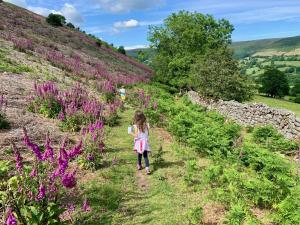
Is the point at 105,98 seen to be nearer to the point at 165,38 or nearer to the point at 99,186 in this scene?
the point at 99,186

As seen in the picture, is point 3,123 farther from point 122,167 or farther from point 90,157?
point 122,167

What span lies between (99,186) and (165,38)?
45.3 m

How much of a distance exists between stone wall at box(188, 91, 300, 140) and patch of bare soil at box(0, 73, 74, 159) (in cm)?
1412

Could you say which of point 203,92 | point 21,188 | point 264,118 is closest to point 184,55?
point 203,92

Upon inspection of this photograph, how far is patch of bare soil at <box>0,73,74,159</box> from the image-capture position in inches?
461

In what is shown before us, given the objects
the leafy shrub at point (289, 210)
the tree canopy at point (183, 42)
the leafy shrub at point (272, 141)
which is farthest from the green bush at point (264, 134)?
the tree canopy at point (183, 42)

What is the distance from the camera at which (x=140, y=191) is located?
9836 mm

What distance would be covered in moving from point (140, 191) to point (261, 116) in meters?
16.7

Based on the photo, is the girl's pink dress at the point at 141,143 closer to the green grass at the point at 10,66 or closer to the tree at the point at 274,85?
the green grass at the point at 10,66

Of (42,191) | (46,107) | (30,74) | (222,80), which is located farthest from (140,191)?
(222,80)

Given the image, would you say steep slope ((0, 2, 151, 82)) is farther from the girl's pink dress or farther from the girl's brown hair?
the girl's pink dress

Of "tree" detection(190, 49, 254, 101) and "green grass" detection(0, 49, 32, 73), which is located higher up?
"green grass" detection(0, 49, 32, 73)

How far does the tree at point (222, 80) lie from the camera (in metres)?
30.6

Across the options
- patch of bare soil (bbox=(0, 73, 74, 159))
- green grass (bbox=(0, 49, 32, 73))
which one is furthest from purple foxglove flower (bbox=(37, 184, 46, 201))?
green grass (bbox=(0, 49, 32, 73))
